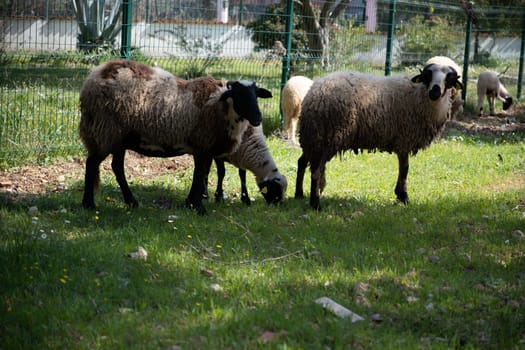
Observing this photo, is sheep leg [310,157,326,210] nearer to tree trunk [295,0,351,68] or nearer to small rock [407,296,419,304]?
small rock [407,296,419,304]

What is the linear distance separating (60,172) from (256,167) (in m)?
2.63

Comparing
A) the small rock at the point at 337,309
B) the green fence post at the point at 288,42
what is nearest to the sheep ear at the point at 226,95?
the small rock at the point at 337,309

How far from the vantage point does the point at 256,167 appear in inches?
335

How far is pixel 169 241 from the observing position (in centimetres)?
621

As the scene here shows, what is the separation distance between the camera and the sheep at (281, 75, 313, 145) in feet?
38.7

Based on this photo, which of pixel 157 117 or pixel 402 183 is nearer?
pixel 157 117

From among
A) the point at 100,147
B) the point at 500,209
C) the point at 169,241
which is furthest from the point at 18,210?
the point at 500,209

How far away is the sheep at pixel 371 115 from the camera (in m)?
8.09

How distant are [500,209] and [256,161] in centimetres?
307

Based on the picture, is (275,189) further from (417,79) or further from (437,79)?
(437,79)

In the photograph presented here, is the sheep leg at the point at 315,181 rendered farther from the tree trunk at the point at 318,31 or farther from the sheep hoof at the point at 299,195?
the tree trunk at the point at 318,31

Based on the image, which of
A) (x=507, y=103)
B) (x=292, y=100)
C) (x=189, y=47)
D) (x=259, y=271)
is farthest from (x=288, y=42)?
(x=507, y=103)

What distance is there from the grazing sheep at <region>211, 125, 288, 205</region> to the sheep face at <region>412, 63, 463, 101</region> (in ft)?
6.94

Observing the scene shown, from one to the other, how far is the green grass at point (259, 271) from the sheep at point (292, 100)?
10.7ft
